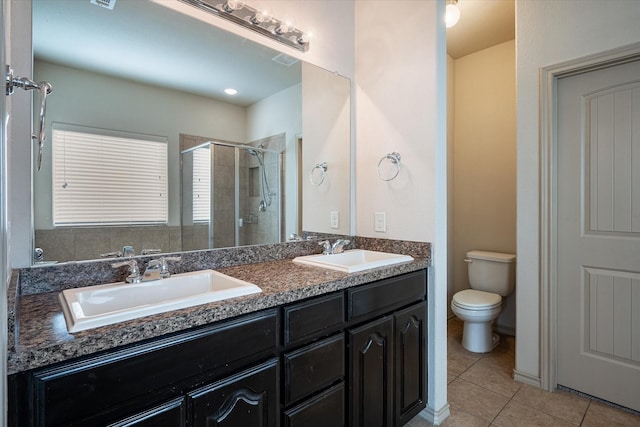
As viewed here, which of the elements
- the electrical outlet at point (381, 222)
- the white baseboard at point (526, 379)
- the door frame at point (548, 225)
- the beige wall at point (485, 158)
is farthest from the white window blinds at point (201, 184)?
the beige wall at point (485, 158)

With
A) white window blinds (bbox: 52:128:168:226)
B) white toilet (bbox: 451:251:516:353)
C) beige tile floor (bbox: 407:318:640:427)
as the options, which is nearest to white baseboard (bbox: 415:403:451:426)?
beige tile floor (bbox: 407:318:640:427)

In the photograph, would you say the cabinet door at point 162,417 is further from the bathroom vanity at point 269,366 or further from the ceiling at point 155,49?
the ceiling at point 155,49

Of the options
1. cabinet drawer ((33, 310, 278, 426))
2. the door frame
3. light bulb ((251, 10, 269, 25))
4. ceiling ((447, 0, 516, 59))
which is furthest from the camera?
ceiling ((447, 0, 516, 59))

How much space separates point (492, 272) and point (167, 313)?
271 cm

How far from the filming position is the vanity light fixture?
151 centimetres

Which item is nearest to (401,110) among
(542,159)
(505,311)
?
(542,159)

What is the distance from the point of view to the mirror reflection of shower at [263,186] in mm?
1764

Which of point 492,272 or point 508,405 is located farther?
point 492,272

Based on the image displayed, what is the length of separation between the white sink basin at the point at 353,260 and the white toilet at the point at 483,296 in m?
1.07

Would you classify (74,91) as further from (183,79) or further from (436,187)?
(436,187)

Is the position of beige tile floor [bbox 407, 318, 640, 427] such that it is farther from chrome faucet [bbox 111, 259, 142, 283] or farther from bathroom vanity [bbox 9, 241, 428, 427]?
chrome faucet [bbox 111, 259, 142, 283]

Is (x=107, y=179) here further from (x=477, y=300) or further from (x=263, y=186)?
(x=477, y=300)

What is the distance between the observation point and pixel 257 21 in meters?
1.64

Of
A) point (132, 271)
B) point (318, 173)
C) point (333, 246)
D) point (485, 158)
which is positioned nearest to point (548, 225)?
point (485, 158)
